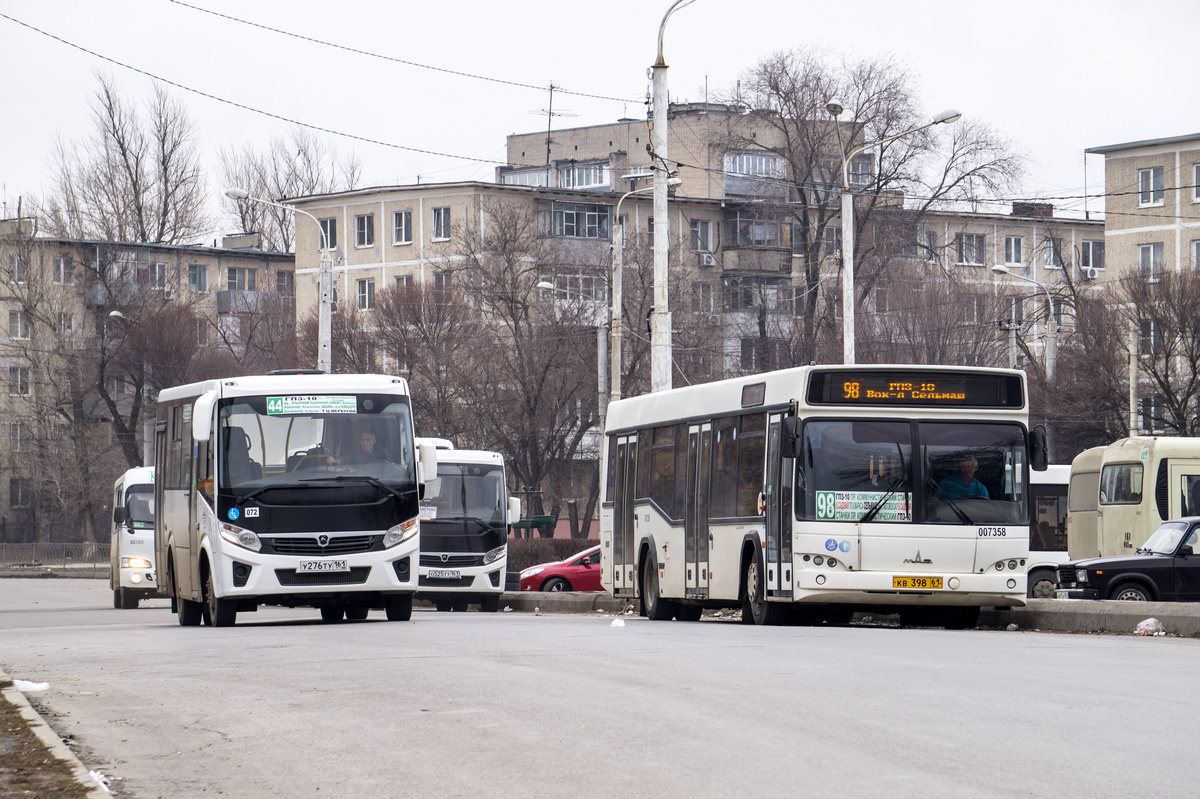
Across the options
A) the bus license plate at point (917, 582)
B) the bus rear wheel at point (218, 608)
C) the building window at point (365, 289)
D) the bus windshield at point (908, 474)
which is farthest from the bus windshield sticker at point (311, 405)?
the building window at point (365, 289)

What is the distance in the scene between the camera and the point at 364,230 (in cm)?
8419

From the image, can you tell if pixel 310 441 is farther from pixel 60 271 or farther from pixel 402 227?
pixel 402 227

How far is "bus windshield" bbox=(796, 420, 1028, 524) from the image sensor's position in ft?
59.4

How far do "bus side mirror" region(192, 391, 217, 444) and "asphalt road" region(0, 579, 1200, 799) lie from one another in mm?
3763

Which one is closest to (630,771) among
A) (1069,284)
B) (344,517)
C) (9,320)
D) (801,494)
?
(801,494)

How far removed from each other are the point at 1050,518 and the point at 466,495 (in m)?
14.5

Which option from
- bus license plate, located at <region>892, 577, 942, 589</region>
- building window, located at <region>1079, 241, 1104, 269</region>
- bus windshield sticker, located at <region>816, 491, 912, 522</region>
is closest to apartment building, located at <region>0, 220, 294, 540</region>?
building window, located at <region>1079, 241, 1104, 269</region>

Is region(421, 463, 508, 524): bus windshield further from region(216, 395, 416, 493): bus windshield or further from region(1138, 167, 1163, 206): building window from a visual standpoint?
region(1138, 167, 1163, 206): building window

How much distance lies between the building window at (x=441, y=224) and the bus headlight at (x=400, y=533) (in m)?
61.0

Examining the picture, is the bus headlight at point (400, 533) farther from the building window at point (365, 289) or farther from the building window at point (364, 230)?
the building window at point (364, 230)

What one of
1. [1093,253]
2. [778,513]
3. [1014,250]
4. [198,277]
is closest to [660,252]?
[778,513]

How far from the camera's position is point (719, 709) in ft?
31.7

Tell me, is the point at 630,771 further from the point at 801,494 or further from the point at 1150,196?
the point at 1150,196

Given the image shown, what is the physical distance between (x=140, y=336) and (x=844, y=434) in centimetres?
6487
